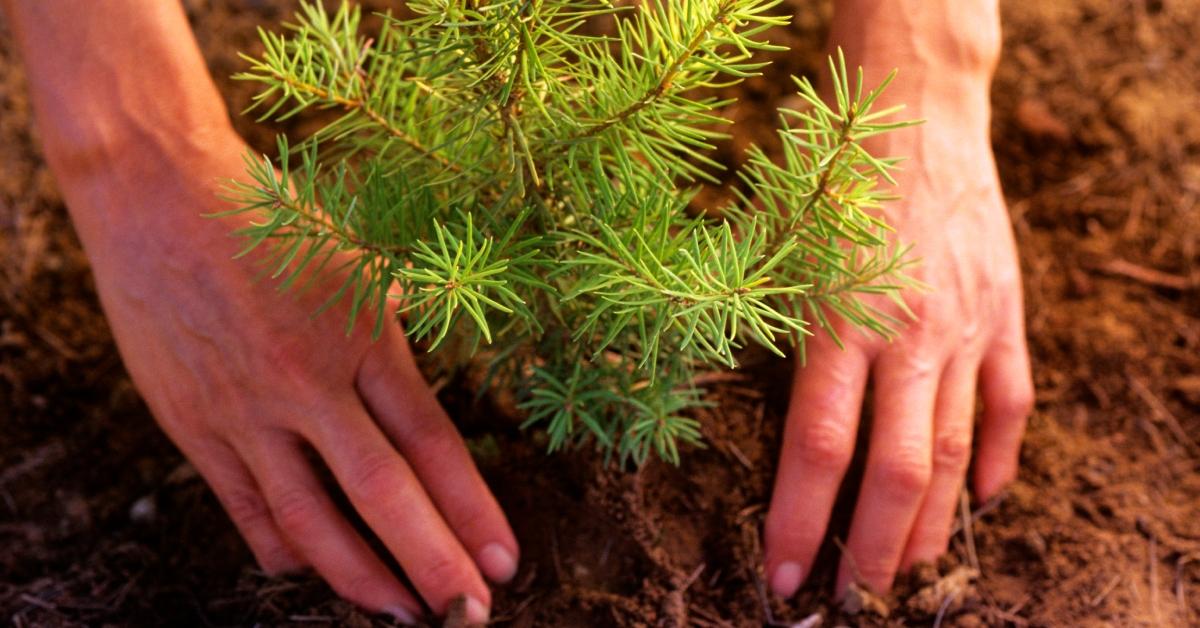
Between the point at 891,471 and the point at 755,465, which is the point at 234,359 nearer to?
the point at 755,465

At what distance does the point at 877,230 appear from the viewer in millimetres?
1991

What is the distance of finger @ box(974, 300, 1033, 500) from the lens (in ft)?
7.30

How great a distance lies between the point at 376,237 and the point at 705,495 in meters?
0.95

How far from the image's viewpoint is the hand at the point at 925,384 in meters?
1.99

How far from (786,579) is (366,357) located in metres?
0.96

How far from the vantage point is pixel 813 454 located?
6.46ft

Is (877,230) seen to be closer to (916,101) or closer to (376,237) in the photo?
(916,101)

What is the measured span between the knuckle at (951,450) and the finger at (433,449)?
0.92 meters

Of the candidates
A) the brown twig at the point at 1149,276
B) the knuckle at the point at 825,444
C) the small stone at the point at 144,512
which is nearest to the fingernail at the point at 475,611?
the knuckle at the point at 825,444

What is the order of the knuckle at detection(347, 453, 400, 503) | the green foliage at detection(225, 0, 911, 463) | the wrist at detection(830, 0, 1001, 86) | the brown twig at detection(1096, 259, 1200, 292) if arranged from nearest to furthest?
the green foliage at detection(225, 0, 911, 463) → the knuckle at detection(347, 453, 400, 503) → the wrist at detection(830, 0, 1001, 86) → the brown twig at detection(1096, 259, 1200, 292)

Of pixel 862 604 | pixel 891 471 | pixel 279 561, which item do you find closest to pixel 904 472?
pixel 891 471

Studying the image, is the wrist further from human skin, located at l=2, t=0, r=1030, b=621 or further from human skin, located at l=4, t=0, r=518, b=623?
human skin, located at l=4, t=0, r=518, b=623

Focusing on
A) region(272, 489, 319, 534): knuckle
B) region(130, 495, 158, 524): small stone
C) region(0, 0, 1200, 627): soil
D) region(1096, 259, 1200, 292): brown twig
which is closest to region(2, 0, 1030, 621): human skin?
region(272, 489, 319, 534): knuckle

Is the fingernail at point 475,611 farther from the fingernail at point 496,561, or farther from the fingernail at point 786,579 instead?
the fingernail at point 786,579
